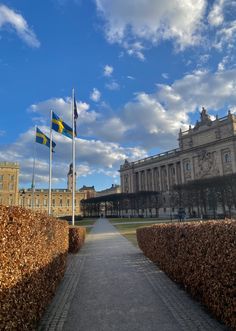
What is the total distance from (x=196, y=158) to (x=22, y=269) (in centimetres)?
9936

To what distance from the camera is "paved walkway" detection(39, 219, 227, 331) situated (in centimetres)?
651

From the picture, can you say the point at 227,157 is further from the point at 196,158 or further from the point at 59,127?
the point at 59,127

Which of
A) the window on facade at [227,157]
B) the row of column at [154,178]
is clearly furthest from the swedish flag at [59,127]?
the row of column at [154,178]

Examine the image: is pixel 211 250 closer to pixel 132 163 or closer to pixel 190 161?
pixel 190 161

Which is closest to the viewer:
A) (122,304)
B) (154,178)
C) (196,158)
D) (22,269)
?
(22,269)

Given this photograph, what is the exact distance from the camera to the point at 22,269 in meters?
5.53

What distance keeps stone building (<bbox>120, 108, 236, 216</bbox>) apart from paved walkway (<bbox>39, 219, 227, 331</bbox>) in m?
80.4

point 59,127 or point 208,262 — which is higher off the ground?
point 59,127

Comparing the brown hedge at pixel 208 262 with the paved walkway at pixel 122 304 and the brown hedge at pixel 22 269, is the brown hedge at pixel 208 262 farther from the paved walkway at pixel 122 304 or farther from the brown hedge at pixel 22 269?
the brown hedge at pixel 22 269

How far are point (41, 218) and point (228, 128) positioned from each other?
89.2 m

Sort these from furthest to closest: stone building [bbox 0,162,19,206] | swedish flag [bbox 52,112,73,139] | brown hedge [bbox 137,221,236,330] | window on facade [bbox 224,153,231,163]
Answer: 1. stone building [bbox 0,162,19,206]
2. window on facade [bbox 224,153,231,163]
3. swedish flag [bbox 52,112,73,139]
4. brown hedge [bbox 137,221,236,330]

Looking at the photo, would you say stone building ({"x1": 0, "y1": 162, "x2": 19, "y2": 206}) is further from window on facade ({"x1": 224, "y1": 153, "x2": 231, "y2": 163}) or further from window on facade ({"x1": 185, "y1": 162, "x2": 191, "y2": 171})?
window on facade ({"x1": 224, "y1": 153, "x2": 231, "y2": 163})

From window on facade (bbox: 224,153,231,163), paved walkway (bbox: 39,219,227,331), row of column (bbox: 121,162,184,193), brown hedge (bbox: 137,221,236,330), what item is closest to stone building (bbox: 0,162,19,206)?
row of column (bbox: 121,162,184,193)

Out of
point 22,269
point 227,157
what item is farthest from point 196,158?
point 22,269
